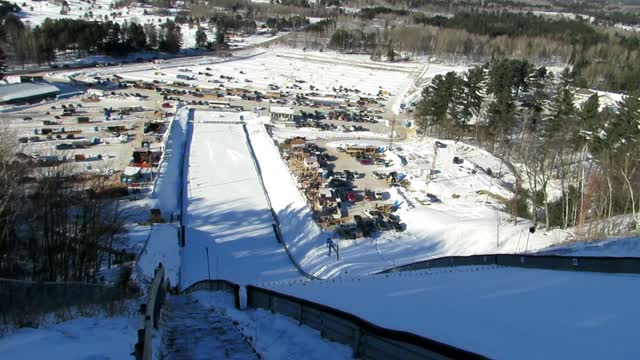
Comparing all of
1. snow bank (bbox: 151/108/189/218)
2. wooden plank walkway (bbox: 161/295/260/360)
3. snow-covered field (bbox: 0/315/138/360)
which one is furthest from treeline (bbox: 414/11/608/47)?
→ snow-covered field (bbox: 0/315/138/360)

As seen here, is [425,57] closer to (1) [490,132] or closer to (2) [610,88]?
(2) [610,88]

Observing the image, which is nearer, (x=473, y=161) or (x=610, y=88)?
(x=473, y=161)

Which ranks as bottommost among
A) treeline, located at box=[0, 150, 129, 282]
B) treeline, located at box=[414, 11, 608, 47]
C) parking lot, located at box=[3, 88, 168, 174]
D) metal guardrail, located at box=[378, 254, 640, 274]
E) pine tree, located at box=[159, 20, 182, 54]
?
parking lot, located at box=[3, 88, 168, 174]

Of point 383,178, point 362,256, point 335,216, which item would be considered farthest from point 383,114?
point 362,256

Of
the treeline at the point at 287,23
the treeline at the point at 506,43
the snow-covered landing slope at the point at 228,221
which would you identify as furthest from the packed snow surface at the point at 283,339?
the treeline at the point at 287,23

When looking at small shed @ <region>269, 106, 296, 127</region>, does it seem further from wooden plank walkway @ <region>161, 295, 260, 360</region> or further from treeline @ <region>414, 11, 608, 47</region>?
treeline @ <region>414, 11, 608, 47</region>

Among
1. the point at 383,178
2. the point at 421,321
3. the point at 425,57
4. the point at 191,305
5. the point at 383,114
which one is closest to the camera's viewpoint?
the point at 421,321
